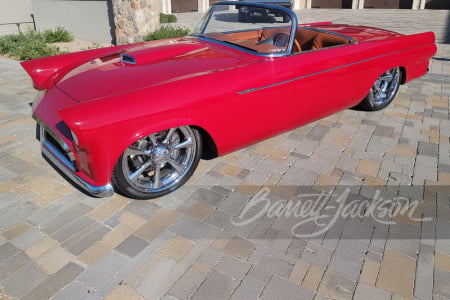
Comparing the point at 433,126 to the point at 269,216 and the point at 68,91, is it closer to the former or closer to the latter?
the point at 269,216

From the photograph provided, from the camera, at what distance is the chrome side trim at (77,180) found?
2.46 m

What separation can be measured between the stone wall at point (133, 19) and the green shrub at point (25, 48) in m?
1.61

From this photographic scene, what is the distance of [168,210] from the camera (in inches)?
107

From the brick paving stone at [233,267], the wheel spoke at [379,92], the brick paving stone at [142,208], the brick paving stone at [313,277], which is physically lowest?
the brick paving stone at [313,277]

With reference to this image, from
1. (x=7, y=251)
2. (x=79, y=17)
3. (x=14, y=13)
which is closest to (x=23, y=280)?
(x=7, y=251)

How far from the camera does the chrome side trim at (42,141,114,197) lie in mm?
2463

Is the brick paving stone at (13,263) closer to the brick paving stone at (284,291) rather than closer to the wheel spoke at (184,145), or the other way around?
the wheel spoke at (184,145)

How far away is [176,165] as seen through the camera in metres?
2.93

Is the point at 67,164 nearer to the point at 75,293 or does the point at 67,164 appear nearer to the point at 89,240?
the point at 89,240

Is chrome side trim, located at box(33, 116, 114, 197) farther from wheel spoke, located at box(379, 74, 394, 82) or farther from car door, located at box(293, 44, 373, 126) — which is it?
wheel spoke, located at box(379, 74, 394, 82)

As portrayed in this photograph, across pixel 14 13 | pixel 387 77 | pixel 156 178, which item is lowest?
pixel 156 178

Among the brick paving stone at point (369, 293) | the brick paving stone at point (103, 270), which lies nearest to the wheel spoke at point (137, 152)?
the brick paving stone at point (103, 270)

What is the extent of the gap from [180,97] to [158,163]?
0.59 metres

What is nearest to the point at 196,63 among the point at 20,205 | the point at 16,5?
the point at 20,205
